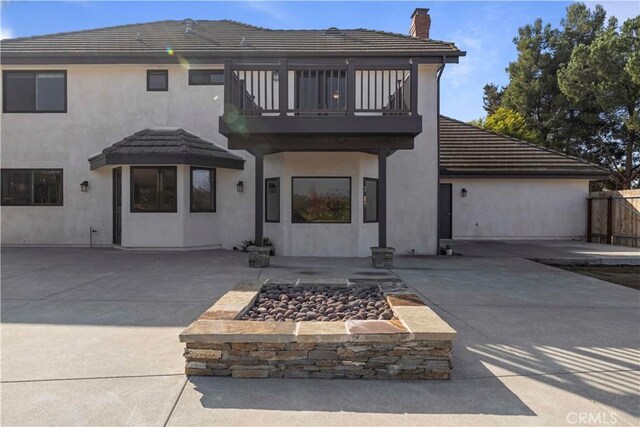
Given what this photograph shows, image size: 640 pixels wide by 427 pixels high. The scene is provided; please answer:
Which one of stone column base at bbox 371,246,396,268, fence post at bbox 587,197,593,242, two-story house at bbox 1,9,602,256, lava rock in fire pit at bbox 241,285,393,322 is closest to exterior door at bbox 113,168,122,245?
two-story house at bbox 1,9,602,256

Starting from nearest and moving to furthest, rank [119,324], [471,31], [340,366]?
1. [340,366]
2. [119,324]
3. [471,31]

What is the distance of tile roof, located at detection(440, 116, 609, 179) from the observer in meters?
14.8

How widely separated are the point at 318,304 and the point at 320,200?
6.19m

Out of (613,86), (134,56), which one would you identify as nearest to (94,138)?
(134,56)

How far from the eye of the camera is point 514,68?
30062 millimetres

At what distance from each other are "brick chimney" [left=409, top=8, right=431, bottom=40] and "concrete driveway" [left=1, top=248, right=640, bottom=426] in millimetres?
11016

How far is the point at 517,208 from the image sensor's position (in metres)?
15.3

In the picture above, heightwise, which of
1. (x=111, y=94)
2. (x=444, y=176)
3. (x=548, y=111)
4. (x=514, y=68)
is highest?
(x=514, y=68)

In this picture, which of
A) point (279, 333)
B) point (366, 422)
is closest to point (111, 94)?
point (279, 333)

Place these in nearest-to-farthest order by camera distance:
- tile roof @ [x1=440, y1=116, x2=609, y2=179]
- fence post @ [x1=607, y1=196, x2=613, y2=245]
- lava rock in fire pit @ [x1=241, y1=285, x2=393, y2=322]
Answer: lava rock in fire pit @ [x1=241, y1=285, x2=393, y2=322] < fence post @ [x1=607, y1=196, x2=613, y2=245] < tile roof @ [x1=440, y1=116, x2=609, y2=179]

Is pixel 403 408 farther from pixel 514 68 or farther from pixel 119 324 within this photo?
pixel 514 68

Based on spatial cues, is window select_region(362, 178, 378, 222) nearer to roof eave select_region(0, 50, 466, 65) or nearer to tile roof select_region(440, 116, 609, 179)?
roof eave select_region(0, 50, 466, 65)

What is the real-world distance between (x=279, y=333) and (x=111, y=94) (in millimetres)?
11996

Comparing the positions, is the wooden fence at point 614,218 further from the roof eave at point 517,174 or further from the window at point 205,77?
the window at point 205,77
